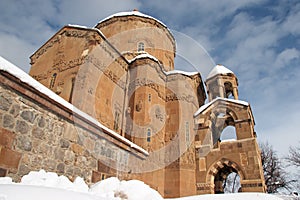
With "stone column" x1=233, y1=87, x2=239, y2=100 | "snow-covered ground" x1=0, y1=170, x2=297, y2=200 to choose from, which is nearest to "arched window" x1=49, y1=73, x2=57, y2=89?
"snow-covered ground" x1=0, y1=170, x2=297, y2=200

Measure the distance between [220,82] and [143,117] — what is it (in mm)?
6823

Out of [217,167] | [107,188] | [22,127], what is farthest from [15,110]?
[217,167]

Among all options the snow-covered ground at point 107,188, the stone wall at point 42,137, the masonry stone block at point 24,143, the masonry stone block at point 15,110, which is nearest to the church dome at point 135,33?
the stone wall at point 42,137

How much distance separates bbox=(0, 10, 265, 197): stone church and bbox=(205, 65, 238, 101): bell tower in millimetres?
70

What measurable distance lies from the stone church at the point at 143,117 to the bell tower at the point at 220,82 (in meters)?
0.07

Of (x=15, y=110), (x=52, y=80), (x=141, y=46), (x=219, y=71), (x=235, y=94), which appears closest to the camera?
(x=15, y=110)

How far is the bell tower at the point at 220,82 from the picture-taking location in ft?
52.9

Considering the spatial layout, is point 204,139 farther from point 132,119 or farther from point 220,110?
point 132,119

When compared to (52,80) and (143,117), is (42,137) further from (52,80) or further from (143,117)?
(52,80)

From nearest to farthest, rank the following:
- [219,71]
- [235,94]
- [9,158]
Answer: [9,158] → [235,94] → [219,71]

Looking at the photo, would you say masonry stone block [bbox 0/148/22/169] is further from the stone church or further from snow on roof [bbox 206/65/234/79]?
snow on roof [bbox 206/65/234/79]

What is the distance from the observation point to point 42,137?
4.46 metres

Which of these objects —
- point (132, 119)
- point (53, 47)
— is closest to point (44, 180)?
point (132, 119)

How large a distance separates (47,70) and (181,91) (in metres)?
8.67
